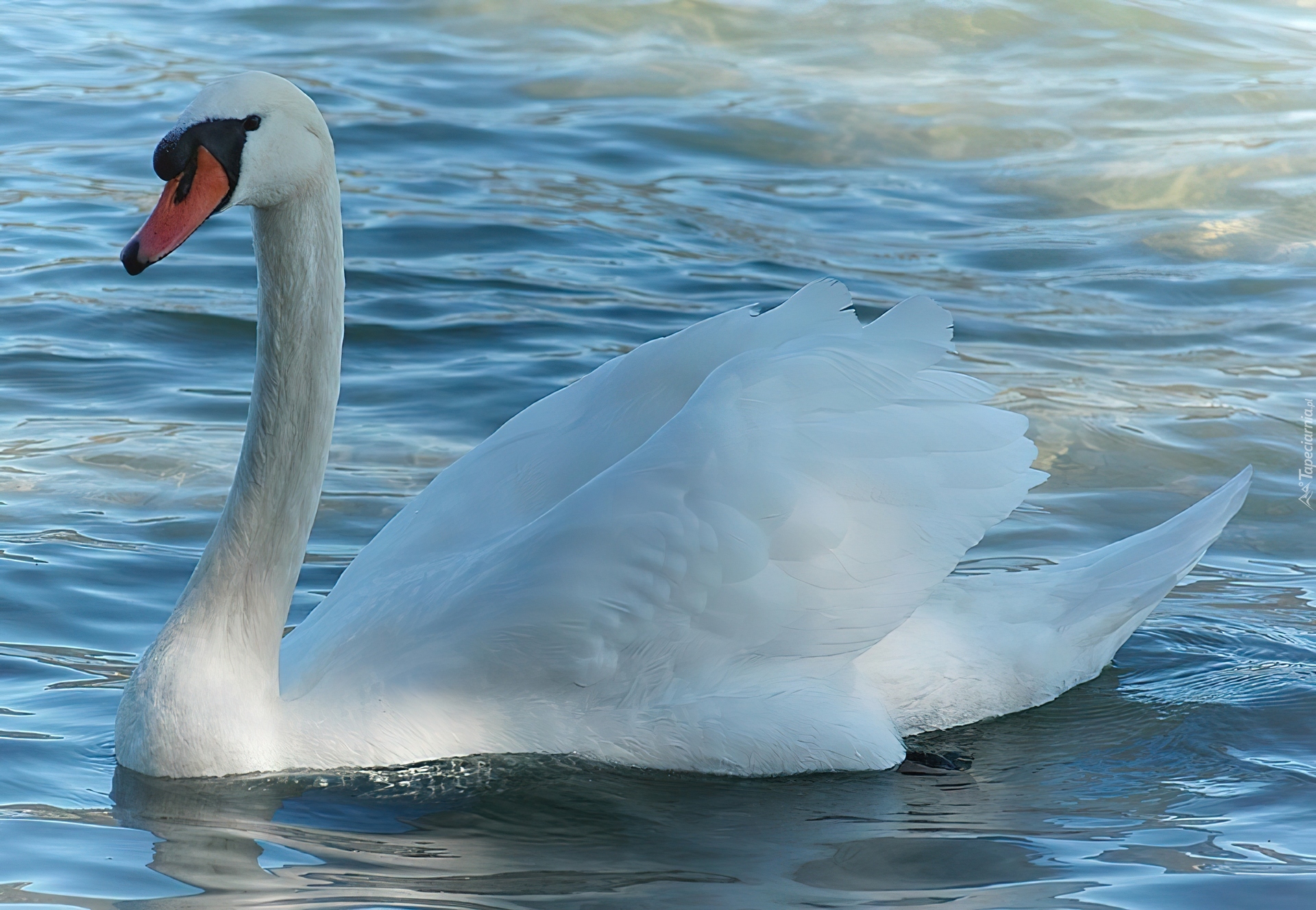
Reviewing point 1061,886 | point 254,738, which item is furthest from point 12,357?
point 1061,886

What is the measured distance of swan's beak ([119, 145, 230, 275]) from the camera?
3.49m

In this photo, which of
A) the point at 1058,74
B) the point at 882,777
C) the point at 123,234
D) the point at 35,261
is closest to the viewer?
the point at 882,777

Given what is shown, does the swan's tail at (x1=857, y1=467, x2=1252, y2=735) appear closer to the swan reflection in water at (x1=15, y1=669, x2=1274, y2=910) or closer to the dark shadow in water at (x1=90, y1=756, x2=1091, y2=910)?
the swan reflection in water at (x1=15, y1=669, x2=1274, y2=910)

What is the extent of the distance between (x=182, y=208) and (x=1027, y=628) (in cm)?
234

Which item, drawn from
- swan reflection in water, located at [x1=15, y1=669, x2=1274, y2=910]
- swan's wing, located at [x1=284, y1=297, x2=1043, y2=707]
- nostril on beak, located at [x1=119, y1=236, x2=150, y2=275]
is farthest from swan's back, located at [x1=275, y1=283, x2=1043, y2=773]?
nostril on beak, located at [x1=119, y1=236, x2=150, y2=275]

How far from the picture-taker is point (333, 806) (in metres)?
3.96

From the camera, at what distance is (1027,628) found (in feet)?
15.1

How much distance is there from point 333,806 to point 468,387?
12.1 ft

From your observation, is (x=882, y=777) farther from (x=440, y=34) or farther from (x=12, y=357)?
(x=440, y=34)

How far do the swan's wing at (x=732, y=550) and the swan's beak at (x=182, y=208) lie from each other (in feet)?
3.39

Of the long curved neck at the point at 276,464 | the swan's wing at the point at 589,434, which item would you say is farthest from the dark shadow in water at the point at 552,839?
the swan's wing at the point at 589,434

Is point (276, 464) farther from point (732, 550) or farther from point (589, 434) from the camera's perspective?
point (732, 550)

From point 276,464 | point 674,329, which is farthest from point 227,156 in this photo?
point 674,329

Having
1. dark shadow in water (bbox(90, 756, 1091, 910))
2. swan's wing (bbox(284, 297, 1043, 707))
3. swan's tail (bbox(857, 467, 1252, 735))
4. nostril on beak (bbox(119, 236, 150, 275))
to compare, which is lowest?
dark shadow in water (bbox(90, 756, 1091, 910))
